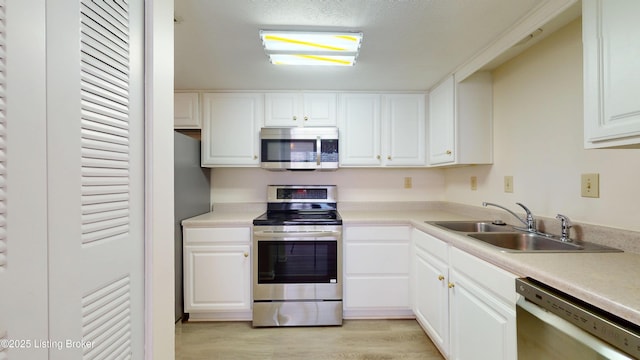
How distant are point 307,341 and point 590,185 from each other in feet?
6.64

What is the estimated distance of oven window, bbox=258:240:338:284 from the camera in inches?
85.3

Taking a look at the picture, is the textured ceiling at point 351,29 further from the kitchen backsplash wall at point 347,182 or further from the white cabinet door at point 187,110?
the kitchen backsplash wall at point 347,182

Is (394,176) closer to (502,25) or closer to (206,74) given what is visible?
(502,25)

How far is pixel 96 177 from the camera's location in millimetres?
768

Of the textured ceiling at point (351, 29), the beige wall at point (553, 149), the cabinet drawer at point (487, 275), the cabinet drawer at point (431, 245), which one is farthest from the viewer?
the cabinet drawer at point (431, 245)

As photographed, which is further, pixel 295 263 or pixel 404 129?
pixel 404 129

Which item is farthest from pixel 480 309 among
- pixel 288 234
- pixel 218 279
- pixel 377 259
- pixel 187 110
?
pixel 187 110

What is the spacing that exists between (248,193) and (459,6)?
7.71ft

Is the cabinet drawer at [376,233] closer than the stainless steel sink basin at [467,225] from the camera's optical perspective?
No

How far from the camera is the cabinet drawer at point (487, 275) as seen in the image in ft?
3.53

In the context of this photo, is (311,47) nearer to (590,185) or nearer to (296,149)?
(296,149)

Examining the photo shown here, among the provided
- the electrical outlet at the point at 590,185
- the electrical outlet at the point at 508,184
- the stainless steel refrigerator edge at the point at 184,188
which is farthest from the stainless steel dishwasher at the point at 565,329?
the stainless steel refrigerator edge at the point at 184,188

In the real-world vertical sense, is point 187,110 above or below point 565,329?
above

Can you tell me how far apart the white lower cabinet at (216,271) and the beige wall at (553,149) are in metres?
2.14
